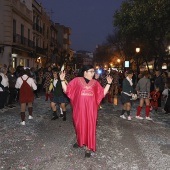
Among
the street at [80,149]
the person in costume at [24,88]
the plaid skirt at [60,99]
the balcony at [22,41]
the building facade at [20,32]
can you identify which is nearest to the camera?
the street at [80,149]

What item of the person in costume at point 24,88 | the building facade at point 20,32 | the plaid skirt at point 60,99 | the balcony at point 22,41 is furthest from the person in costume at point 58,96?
the balcony at point 22,41

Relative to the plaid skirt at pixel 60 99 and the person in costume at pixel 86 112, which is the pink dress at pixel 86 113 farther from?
the plaid skirt at pixel 60 99

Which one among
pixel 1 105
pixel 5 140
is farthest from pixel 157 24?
pixel 5 140

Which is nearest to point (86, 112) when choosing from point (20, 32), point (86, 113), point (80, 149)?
point (86, 113)

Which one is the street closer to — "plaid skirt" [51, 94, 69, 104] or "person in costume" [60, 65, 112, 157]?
"person in costume" [60, 65, 112, 157]

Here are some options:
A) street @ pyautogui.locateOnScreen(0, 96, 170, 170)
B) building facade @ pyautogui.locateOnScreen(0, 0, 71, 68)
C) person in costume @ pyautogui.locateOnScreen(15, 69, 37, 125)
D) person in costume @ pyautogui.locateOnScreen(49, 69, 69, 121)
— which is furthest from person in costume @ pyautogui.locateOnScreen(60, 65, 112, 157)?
building facade @ pyautogui.locateOnScreen(0, 0, 71, 68)

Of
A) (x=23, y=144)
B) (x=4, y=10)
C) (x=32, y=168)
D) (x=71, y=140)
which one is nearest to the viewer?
(x=32, y=168)

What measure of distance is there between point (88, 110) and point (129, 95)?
4.32 meters

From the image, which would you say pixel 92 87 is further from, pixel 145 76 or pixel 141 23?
pixel 141 23

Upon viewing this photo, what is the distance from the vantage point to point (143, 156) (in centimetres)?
574

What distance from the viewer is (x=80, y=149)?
6.18 metres

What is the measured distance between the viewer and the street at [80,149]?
5.21m

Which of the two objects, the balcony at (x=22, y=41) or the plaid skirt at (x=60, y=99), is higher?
the balcony at (x=22, y=41)

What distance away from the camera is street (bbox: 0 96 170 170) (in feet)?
17.1
